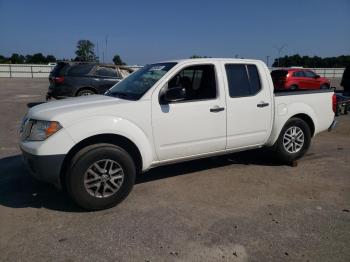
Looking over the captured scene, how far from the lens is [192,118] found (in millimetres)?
4477

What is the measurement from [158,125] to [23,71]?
4481 cm

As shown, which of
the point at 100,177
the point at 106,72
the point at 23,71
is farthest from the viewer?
the point at 23,71

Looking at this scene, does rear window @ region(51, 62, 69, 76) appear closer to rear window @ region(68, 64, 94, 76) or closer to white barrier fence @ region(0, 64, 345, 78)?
rear window @ region(68, 64, 94, 76)

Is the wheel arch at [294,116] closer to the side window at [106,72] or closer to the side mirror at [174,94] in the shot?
the side mirror at [174,94]

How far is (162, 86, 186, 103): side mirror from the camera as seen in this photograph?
4234mm

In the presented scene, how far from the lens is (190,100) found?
4.52 m

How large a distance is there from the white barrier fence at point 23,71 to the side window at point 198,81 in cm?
4411

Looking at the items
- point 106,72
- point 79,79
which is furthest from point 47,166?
point 106,72

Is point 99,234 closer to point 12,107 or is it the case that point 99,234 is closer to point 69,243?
point 69,243

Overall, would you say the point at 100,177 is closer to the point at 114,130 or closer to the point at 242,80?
the point at 114,130

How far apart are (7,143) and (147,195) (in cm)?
428

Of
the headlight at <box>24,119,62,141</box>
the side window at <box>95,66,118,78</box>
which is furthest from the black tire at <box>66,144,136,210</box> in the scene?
the side window at <box>95,66,118,78</box>

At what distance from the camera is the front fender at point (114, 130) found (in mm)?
3779

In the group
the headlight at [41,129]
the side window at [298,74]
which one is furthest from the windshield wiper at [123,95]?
the side window at [298,74]
